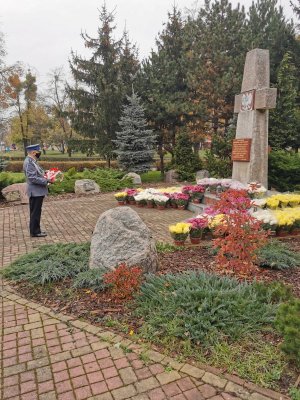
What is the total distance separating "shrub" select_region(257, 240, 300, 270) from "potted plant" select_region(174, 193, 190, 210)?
178 inches

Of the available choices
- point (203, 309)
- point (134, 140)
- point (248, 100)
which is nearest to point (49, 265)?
point (203, 309)

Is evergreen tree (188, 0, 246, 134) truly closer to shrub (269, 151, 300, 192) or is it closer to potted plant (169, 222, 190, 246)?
shrub (269, 151, 300, 192)

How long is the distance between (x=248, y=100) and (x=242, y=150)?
1473 millimetres

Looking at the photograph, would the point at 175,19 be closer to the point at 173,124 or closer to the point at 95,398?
the point at 173,124

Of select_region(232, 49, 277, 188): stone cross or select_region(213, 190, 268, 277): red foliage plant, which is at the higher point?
select_region(232, 49, 277, 188): stone cross

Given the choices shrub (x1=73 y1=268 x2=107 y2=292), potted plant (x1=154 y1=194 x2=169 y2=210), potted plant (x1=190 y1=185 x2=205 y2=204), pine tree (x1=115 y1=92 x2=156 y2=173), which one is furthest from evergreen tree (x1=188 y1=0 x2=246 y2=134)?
shrub (x1=73 y1=268 x2=107 y2=292)

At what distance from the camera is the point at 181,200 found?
31.3 feet

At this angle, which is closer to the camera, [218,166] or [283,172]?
[283,172]

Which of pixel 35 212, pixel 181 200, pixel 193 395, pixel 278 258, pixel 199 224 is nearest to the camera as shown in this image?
pixel 193 395

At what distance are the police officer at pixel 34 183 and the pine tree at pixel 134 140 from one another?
9790 mm

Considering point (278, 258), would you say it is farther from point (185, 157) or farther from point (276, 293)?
point (185, 157)

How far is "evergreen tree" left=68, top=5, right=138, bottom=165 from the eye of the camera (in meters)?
17.4

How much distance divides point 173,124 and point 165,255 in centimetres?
1429

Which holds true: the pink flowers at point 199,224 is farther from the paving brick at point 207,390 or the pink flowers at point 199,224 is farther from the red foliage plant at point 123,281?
the paving brick at point 207,390
